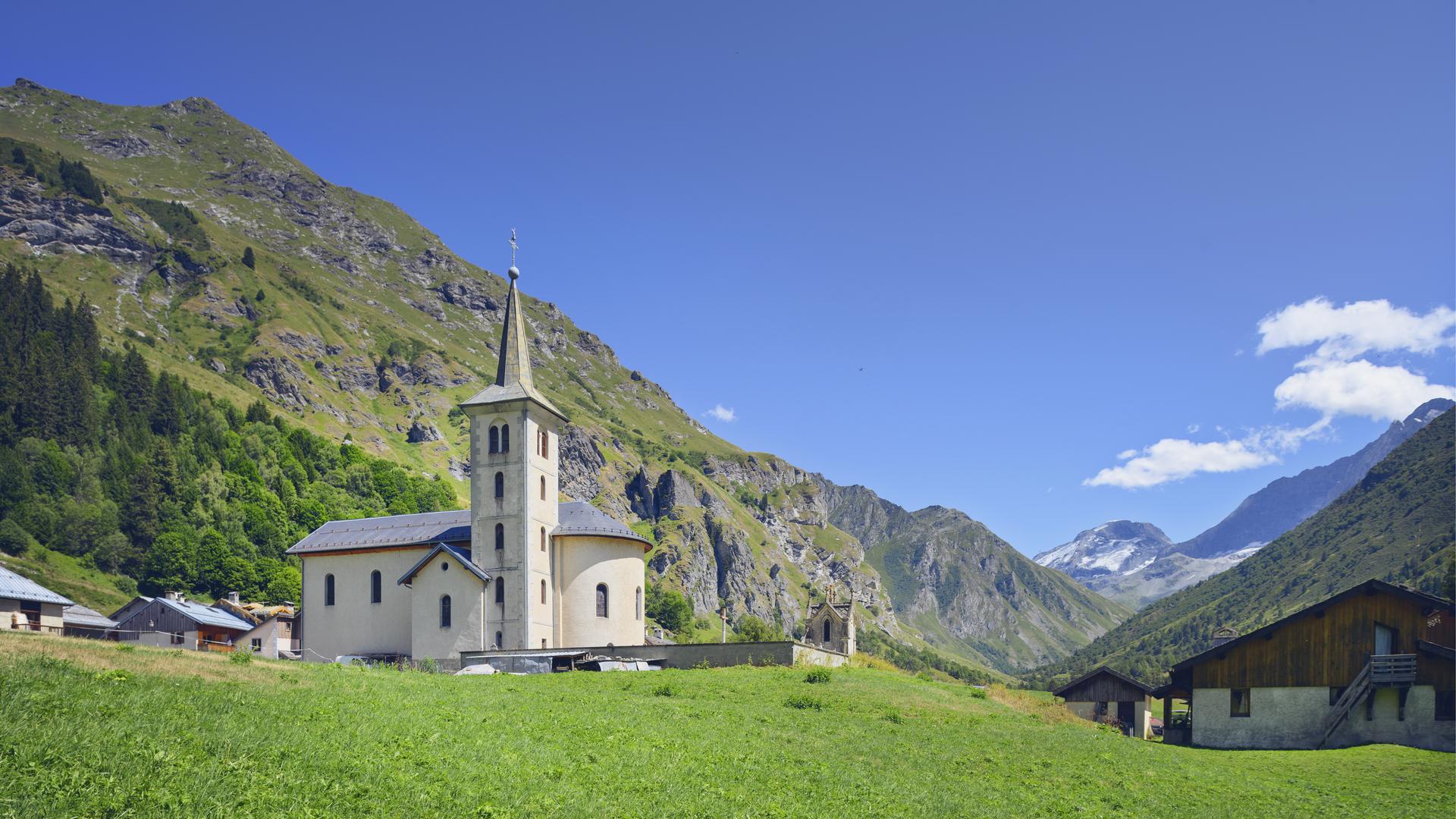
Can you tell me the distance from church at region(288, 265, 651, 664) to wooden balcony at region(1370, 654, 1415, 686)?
36.5 meters

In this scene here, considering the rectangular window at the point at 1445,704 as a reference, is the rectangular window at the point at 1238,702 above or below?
below

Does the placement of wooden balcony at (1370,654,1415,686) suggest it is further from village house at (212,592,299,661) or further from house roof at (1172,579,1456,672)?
village house at (212,592,299,661)

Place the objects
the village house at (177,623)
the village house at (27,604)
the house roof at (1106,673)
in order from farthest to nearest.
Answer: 1. the village house at (177,623)
2. the village house at (27,604)
3. the house roof at (1106,673)

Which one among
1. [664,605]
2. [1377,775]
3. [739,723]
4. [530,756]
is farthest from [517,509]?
[664,605]

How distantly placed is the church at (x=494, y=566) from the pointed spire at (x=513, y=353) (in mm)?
82

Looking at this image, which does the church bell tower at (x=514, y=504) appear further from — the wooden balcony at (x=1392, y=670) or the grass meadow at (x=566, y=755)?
the wooden balcony at (x=1392, y=670)

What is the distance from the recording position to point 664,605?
183 meters

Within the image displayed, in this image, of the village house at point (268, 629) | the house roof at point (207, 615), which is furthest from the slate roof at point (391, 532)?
the house roof at point (207, 615)

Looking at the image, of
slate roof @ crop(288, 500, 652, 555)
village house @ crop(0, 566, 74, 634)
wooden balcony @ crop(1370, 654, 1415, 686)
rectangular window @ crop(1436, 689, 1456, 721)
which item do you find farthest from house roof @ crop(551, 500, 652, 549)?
rectangular window @ crop(1436, 689, 1456, 721)

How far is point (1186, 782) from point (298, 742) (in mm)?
22506

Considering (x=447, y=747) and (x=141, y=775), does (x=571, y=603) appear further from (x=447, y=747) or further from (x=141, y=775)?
(x=141, y=775)

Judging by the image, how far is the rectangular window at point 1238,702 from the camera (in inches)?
1732

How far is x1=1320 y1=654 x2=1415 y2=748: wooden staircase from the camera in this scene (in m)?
40.8

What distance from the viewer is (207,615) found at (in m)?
76.2
